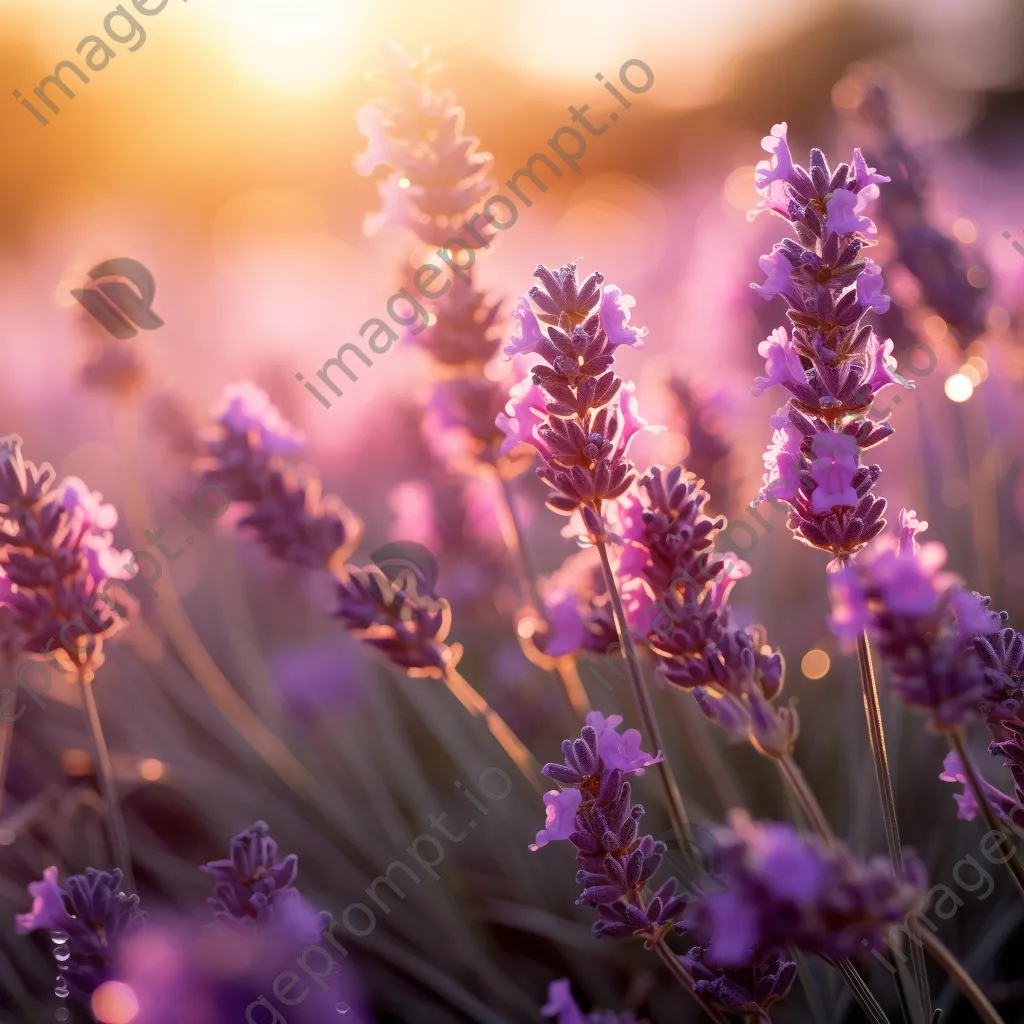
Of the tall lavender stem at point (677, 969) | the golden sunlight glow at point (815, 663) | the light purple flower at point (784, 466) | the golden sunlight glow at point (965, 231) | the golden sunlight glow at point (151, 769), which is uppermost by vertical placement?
the golden sunlight glow at point (965, 231)

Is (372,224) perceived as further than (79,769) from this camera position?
No

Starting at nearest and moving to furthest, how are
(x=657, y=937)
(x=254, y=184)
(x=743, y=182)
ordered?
(x=657, y=937)
(x=743, y=182)
(x=254, y=184)

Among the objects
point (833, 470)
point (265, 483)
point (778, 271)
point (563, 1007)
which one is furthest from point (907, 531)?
point (265, 483)

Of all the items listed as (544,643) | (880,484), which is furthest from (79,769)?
(880,484)

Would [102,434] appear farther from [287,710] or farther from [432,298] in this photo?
[432,298]

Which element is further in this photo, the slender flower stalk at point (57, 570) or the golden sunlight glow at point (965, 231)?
the golden sunlight glow at point (965, 231)

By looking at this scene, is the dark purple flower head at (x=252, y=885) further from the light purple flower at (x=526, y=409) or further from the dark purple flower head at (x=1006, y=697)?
the dark purple flower head at (x=1006, y=697)

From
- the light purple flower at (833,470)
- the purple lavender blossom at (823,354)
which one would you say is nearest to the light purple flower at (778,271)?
the purple lavender blossom at (823,354)
